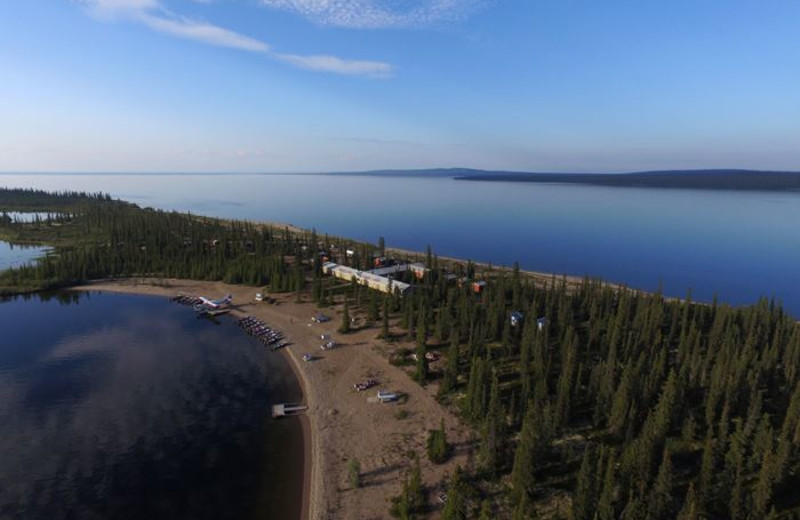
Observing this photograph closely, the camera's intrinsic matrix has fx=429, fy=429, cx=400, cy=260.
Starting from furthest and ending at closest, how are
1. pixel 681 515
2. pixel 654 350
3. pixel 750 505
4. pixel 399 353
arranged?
pixel 399 353, pixel 654 350, pixel 750 505, pixel 681 515

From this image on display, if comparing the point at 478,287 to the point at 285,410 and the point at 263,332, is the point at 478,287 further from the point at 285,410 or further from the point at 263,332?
the point at 285,410

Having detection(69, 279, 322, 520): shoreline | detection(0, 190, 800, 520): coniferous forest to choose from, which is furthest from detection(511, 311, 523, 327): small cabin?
detection(69, 279, 322, 520): shoreline

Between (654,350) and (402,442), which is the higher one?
(654,350)

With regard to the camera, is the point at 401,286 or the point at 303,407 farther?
the point at 401,286

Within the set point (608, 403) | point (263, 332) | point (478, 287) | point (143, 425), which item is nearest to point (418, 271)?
point (478, 287)

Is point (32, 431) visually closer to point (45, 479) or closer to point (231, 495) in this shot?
point (45, 479)

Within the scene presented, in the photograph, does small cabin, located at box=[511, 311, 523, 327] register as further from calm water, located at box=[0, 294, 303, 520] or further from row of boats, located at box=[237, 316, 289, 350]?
row of boats, located at box=[237, 316, 289, 350]

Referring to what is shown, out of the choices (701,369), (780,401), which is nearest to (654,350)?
(701,369)
